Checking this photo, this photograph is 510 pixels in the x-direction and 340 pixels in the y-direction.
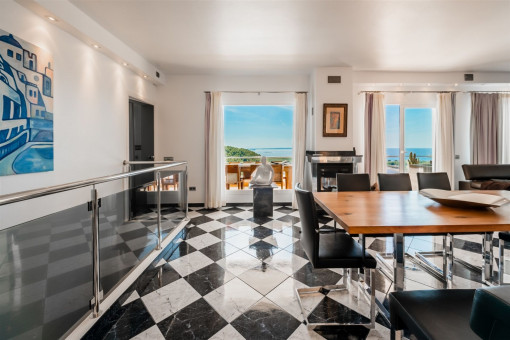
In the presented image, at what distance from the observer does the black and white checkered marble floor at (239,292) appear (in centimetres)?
161

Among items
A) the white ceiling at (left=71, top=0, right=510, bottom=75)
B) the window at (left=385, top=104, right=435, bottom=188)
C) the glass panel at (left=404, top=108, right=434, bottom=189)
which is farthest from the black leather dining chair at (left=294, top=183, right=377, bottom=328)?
the glass panel at (left=404, top=108, right=434, bottom=189)

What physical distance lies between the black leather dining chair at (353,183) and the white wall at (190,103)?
2958 millimetres

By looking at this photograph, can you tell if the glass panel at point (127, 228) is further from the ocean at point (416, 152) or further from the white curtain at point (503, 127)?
the white curtain at point (503, 127)

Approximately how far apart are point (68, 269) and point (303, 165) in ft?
13.9

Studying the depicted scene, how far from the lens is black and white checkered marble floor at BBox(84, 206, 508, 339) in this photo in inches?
63.5

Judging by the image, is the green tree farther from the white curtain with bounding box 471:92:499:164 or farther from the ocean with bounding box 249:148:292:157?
the white curtain with bounding box 471:92:499:164

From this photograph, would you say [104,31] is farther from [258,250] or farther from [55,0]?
[258,250]

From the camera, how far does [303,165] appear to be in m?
5.05

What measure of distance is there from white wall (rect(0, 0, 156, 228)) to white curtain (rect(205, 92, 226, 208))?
1.56m

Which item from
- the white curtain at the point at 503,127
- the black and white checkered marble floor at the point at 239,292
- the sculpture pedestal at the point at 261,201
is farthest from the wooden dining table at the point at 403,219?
the white curtain at the point at 503,127

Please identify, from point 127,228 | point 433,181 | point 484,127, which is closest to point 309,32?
point 433,181

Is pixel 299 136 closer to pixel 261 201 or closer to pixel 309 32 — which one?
pixel 261 201

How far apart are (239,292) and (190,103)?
4073 mm

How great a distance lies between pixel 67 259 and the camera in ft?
4.91
